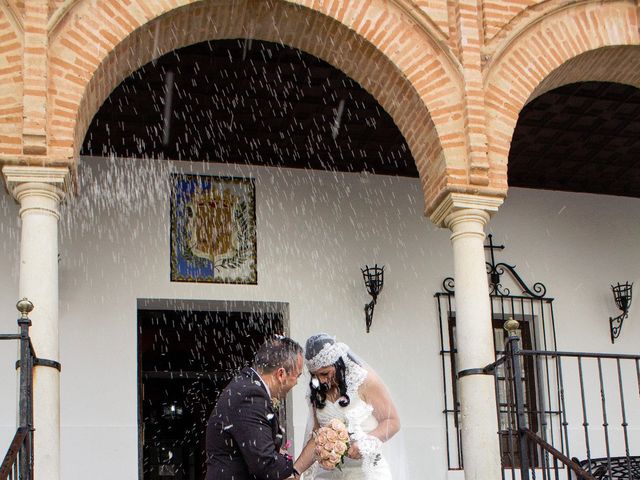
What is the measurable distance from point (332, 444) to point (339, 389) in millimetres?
760

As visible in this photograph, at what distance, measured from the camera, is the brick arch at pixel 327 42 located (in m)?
7.64

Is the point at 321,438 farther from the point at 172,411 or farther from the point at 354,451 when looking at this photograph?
the point at 172,411

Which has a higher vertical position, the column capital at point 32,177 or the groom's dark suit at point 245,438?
the column capital at point 32,177

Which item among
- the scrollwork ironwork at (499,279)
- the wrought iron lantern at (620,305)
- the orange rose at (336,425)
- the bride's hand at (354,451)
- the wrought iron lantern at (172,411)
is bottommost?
the bride's hand at (354,451)

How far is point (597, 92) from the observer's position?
32.9ft

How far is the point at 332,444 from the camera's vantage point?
6094mm

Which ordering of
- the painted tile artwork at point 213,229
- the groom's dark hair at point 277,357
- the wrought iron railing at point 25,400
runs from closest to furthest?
the groom's dark hair at point 277,357 < the wrought iron railing at point 25,400 < the painted tile artwork at point 213,229

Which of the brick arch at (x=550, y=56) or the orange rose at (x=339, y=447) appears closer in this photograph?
the orange rose at (x=339, y=447)

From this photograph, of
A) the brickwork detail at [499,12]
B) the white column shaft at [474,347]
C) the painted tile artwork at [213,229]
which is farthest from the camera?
the painted tile artwork at [213,229]

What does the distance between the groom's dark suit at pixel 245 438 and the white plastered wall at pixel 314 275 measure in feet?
14.3

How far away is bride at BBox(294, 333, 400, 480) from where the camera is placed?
6.69 m

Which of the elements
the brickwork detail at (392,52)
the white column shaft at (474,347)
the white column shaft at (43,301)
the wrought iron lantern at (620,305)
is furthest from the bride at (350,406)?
the wrought iron lantern at (620,305)

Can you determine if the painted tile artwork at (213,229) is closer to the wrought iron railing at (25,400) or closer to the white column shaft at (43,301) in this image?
the white column shaft at (43,301)

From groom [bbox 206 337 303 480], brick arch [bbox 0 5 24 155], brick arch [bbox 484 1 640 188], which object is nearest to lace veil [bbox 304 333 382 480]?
groom [bbox 206 337 303 480]
